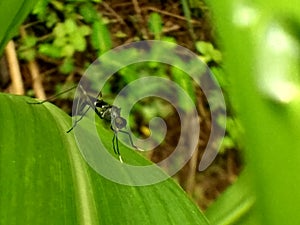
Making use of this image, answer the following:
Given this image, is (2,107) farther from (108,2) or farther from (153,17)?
(108,2)

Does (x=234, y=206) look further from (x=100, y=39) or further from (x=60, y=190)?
(x=100, y=39)

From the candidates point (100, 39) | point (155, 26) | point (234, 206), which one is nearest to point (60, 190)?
point (234, 206)

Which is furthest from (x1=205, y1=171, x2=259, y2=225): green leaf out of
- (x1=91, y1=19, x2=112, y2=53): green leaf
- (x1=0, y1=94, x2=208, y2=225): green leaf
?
(x1=91, y1=19, x2=112, y2=53): green leaf

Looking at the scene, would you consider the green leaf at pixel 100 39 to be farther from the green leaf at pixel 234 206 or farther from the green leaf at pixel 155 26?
the green leaf at pixel 234 206

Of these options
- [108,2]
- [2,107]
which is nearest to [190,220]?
[2,107]

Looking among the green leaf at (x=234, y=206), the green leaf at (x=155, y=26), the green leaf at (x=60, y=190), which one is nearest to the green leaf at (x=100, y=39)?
the green leaf at (x=155, y=26)
